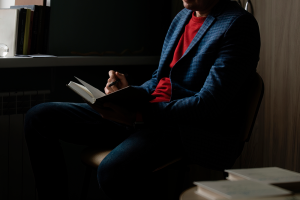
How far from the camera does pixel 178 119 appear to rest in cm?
121

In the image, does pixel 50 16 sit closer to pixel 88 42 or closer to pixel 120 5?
pixel 88 42

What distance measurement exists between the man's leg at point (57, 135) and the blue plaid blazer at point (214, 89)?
0.24 meters

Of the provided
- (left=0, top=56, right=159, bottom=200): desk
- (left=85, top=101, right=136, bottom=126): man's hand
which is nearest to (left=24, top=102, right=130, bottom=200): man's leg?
(left=85, top=101, right=136, bottom=126): man's hand

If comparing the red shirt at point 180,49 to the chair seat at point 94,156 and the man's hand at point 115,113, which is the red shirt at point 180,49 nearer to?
the man's hand at point 115,113

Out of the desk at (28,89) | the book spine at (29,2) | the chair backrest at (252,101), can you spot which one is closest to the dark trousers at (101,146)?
the chair backrest at (252,101)

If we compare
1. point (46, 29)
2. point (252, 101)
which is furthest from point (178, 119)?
point (46, 29)

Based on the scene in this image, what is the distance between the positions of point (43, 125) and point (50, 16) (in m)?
0.73

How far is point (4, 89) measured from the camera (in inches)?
70.2

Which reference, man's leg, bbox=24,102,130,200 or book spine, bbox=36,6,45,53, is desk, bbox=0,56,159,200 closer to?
book spine, bbox=36,6,45,53

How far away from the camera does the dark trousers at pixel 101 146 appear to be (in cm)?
110

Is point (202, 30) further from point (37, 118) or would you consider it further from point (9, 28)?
point (9, 28)

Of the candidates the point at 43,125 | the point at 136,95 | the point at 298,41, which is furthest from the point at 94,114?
the point at 298,41

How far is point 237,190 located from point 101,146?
839 mm

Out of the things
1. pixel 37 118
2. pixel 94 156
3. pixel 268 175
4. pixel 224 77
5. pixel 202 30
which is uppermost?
pixel 202 30
